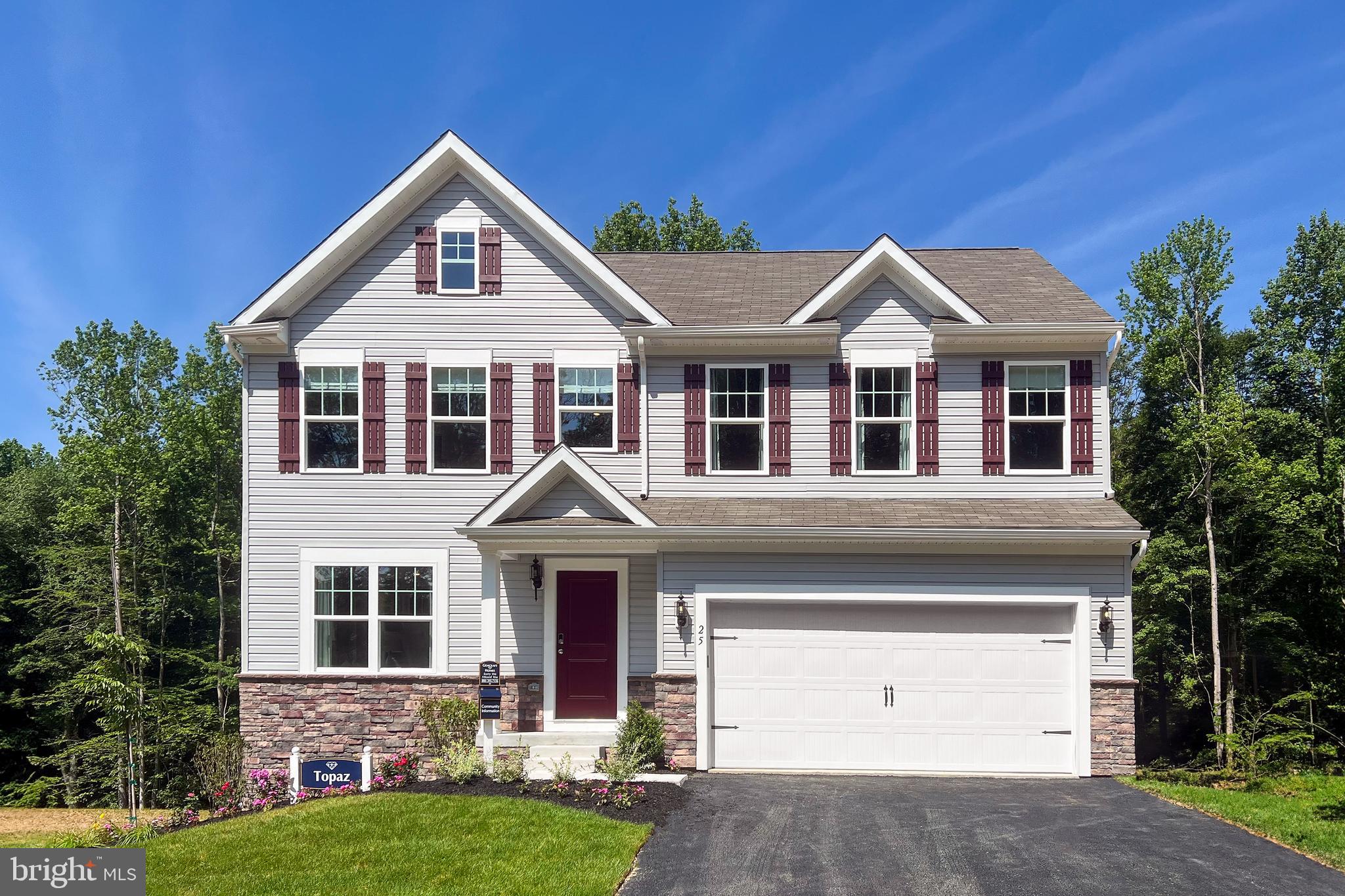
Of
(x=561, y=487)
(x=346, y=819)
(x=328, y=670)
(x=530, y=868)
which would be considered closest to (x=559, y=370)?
(x=561, y=487)

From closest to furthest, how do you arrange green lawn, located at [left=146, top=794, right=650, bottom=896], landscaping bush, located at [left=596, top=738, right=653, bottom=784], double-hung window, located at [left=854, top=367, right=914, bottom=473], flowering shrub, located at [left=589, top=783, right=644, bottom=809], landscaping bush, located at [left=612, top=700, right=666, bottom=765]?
green lawn, located at [left=146, top=794, right=650, bottom=896] → flowering shrub, located at [left=589, top=783, right=644, bottom=809] → landscaping bush, located at [left=596, top=738, right=653, bottom=784] → landscaping bush, located at [left=612, top=700, right=666, bottom=765] → double-hung window, located at [left=854, top=367, right=914, bottom=473]

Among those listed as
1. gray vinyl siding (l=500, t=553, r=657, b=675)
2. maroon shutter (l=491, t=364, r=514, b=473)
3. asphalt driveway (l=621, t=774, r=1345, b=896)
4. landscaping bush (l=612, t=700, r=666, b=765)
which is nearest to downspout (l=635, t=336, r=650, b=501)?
gray vinyl siding (l=500, t=553, r=657, b=675)

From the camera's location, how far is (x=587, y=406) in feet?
44.5

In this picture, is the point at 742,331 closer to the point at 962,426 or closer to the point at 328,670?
the point at 962,426

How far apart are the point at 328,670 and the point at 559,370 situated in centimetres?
566

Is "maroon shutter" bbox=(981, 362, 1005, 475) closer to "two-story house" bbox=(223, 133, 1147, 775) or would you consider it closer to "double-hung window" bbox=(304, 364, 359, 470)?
"two-story house" bbox=(223, 133, 1147, 775)

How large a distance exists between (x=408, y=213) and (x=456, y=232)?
2.62 feet

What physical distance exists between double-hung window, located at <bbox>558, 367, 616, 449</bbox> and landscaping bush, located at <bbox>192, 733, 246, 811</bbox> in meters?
6.68

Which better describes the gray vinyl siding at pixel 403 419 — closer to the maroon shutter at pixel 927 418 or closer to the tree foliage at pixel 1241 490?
the maroon shutter at pixel 927 418

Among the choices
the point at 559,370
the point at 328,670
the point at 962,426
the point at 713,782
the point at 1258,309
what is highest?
the point at 1258,309

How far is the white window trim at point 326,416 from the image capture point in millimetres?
13422

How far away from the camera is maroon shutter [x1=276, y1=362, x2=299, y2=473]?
13406 millimetres

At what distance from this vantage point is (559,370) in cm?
1359

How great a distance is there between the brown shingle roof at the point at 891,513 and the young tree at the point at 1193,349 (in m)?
6.60
